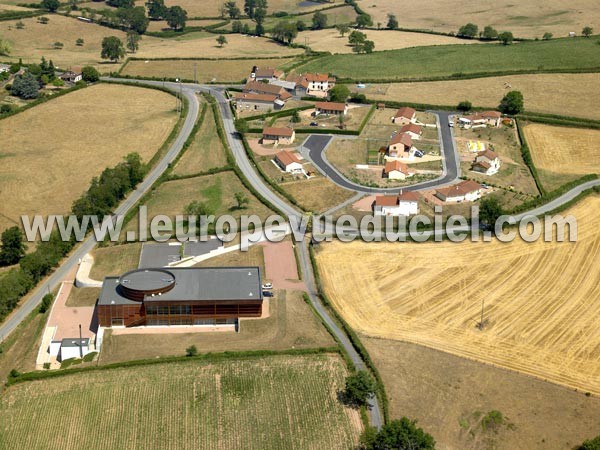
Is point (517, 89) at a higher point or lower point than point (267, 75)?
higher

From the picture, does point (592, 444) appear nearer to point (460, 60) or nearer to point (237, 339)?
point (237, 339)

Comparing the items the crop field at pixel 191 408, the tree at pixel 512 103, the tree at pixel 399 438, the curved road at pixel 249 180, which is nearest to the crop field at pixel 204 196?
the curved road at pixel 249 180

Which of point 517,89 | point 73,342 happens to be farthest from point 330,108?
point 73,342

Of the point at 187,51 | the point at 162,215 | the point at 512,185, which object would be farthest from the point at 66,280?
the point at 187,51

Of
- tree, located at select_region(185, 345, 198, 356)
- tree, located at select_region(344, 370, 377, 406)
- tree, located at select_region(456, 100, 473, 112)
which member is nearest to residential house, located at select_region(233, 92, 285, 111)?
tree, located at select_region(456, 100, 473, 112)

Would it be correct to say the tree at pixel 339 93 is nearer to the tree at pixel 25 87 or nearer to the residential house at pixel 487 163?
the residential house at pixel 487 163

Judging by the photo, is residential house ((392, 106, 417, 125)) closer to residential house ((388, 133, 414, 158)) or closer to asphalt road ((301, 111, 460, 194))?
asphalt road ((301, 111, 460, 194))

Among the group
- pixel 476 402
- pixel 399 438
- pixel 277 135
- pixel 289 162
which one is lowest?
pixel 476 402
